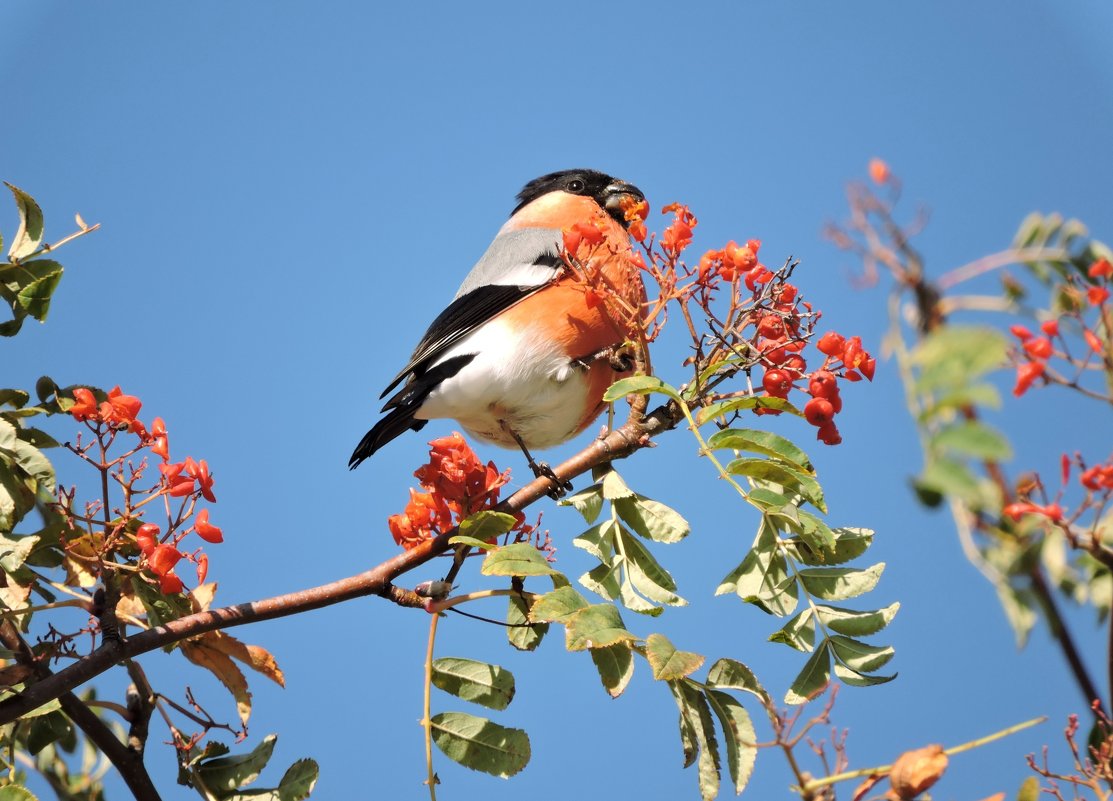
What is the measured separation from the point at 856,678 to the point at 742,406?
24.7 inches

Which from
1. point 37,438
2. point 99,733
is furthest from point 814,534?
point 37,438

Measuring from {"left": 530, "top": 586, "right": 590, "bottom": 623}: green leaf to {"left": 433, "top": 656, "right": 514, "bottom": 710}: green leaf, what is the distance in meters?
0.36

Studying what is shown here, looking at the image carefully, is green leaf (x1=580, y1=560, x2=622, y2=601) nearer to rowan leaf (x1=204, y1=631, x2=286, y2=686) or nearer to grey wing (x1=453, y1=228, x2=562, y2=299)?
rowan leaf (x1=204, y1=631, x2=286, y2=686)

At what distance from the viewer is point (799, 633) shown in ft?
7.50

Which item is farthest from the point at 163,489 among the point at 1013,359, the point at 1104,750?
the point at 1104,750

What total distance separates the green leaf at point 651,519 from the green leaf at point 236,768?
96 centimetres

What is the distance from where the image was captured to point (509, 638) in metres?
2.38

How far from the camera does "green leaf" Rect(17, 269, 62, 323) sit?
2471 mm

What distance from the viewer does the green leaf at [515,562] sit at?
2.13 meters

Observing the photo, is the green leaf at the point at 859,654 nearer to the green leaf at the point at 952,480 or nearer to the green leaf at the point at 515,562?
the green leaf at the point at 515,562

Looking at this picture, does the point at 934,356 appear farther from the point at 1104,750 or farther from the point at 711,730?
the point at 711,730

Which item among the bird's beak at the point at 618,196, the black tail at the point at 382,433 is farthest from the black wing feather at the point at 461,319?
the bird's beak at the point at 618,196

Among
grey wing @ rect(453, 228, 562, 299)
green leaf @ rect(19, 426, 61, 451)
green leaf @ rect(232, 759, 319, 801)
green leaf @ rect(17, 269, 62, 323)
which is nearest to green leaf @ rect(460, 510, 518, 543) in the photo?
green leaf @ rect(232, 759, 319, 801)

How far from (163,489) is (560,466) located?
3.00 ft
